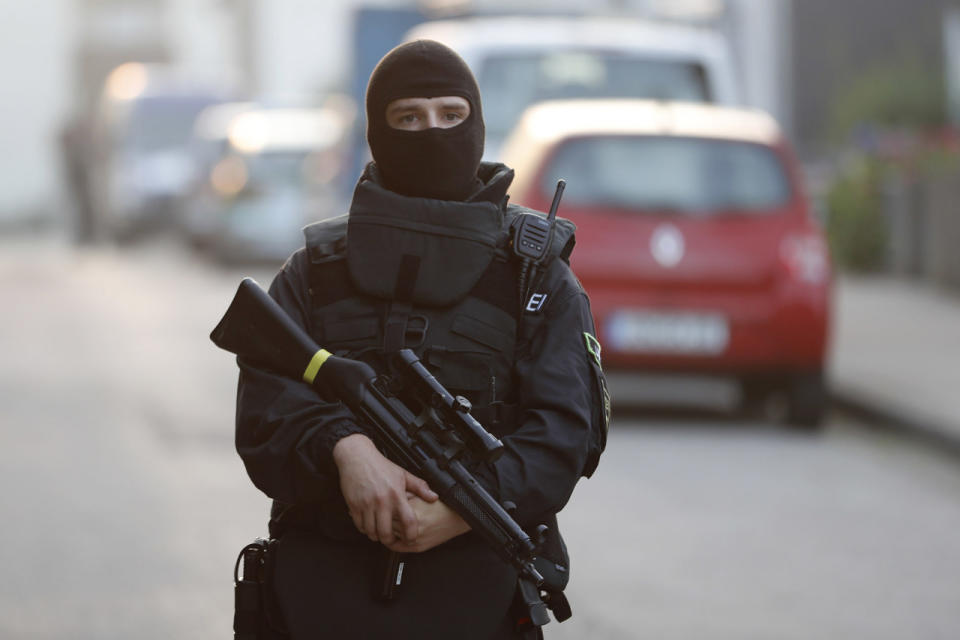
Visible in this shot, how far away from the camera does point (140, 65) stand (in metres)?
55.2

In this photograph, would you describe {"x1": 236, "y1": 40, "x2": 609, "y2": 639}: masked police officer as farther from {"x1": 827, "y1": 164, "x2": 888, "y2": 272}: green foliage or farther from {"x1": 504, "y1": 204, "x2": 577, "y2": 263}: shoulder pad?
{"x1": 827, "y1": 164, "x2": 888, "y2": 272}: green foliage

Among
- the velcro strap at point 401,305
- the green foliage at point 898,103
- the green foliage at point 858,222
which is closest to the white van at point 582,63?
the green foliage at point 858,222

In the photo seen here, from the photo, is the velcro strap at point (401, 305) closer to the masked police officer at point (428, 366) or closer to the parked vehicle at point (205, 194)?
the masked police officer at point (428, 366)

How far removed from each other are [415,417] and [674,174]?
7046mm

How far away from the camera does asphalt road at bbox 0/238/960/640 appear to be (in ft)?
19.6

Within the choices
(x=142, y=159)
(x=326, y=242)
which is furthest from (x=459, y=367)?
(x=142, y=159)

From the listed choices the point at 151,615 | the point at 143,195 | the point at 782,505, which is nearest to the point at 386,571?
the point at 151,615

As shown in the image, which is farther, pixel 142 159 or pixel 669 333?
pixel 142 159

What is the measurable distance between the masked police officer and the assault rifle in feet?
0.10

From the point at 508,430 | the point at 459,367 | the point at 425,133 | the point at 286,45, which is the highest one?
the point at 425,133

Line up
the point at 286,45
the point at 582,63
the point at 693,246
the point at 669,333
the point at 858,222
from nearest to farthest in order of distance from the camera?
the point at 669,333, the point at 693,246, the point at 582,63, the point at 858,222, the point at 286,45

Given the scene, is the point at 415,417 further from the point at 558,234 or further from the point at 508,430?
the point at 558,234

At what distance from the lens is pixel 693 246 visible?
9.84 metres

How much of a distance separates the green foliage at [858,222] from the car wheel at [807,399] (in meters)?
10.1
